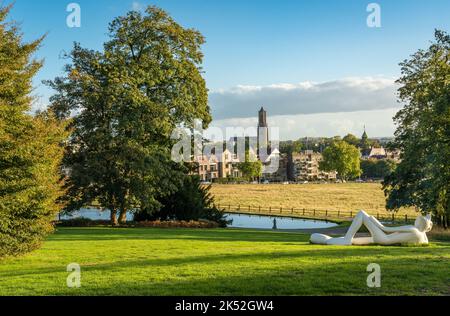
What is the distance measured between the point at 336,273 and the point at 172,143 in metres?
26.3

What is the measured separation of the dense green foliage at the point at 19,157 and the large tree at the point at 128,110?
14747 mm

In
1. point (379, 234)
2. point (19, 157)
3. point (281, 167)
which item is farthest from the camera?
point (281, 167)

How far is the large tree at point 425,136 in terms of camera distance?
28828mm

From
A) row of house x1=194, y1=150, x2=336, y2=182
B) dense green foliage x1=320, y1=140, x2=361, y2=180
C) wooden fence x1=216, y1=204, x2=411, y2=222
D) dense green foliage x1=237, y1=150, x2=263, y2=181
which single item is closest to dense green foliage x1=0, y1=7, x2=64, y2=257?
wooden fence x1=216, y1=204, x2=411, y2=222

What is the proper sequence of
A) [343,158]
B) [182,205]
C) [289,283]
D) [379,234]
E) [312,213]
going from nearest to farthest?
[289,283]
[379,234]
[182,205]
[312,213]
[343,158]

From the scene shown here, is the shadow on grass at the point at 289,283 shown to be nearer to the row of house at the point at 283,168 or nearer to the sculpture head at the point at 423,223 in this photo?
the sculpture head at the point at 423,223

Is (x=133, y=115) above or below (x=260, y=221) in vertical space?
above

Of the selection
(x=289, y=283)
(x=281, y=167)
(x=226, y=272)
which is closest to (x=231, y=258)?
(x=226, y=272)

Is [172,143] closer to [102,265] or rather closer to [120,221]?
[120,221]

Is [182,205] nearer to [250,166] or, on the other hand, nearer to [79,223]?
[79,223]

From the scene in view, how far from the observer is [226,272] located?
1200 cm

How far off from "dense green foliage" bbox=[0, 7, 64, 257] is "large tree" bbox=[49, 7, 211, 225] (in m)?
14.7

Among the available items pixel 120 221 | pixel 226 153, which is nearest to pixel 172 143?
pixel 120 221

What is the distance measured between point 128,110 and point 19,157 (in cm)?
1786
